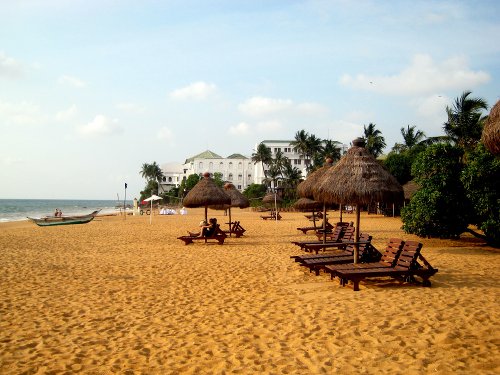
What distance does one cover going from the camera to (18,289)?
823 centimetres

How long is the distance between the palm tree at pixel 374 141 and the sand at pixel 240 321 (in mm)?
41326

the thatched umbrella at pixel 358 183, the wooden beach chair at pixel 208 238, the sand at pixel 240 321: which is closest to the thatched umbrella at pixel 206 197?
the wooden beach chair at pixel 208 238

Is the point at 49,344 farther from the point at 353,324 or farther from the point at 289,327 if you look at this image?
the point at 353,324

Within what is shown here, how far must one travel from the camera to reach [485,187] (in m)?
12.7

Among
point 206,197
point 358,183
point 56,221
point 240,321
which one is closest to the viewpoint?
point 240,321

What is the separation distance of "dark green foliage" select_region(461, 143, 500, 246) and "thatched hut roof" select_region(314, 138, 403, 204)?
468 centimetres

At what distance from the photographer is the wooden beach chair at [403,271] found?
7.70 meters

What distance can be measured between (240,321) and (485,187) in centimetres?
1034

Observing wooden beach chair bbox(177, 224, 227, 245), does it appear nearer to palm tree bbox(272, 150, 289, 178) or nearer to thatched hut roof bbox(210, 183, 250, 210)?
thatched hut roof bbox(210, 183, 250, 210)

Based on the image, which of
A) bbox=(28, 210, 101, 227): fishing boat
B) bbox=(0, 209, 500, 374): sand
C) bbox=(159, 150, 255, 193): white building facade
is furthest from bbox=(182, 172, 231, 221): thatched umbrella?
bbox=(159, 150, 255, 193): white building facade

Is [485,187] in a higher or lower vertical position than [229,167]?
lower

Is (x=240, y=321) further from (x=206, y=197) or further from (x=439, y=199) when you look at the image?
(x=206, y=197)

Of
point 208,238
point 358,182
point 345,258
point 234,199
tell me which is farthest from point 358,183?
point 234,199

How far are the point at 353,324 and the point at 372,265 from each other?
119 inches
